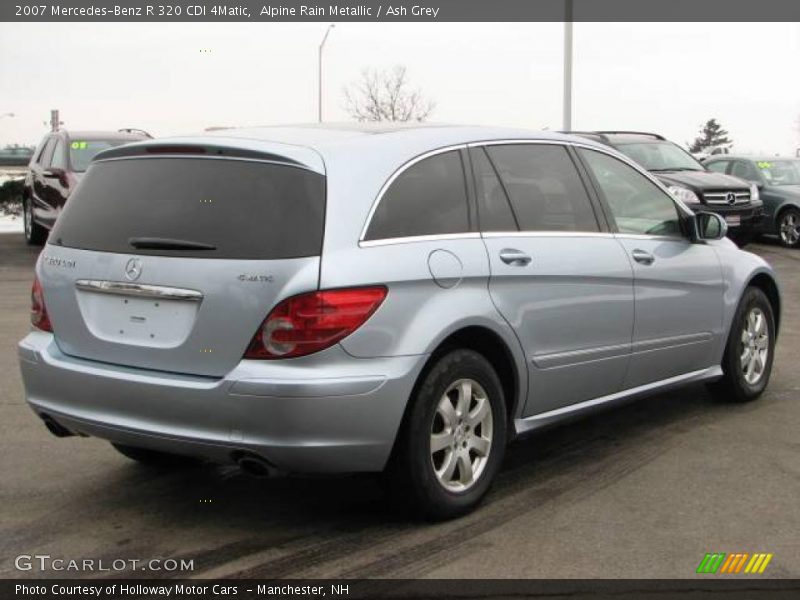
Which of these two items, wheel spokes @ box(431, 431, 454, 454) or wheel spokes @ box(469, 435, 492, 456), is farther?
wheel spokes @ box(469, 435, 492, 456)

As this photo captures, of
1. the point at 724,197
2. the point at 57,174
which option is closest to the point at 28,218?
the point at 57,174

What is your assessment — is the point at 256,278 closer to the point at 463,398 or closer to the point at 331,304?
the point at 331,304

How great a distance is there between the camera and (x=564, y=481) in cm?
475

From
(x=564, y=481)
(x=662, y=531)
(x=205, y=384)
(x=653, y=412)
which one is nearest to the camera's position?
(x=205, y=384)

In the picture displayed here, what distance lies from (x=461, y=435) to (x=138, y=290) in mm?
1426

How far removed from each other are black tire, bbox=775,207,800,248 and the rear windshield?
14652 millimetres

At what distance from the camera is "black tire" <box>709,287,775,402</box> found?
6133 mm

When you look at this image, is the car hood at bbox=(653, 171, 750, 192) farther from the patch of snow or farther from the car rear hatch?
the patch of snow

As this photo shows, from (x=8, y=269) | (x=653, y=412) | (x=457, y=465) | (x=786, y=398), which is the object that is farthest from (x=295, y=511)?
(x=8, y=269)

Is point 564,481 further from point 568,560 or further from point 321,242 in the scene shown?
point 321,242

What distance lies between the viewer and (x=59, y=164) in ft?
46.2

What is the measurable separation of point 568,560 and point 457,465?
0.66m

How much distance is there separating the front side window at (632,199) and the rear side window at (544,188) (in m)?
0.20

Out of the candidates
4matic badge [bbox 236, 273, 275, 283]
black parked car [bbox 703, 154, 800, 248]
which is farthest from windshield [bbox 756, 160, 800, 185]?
4matic badge [bbox 236, 273, 275, 283]
